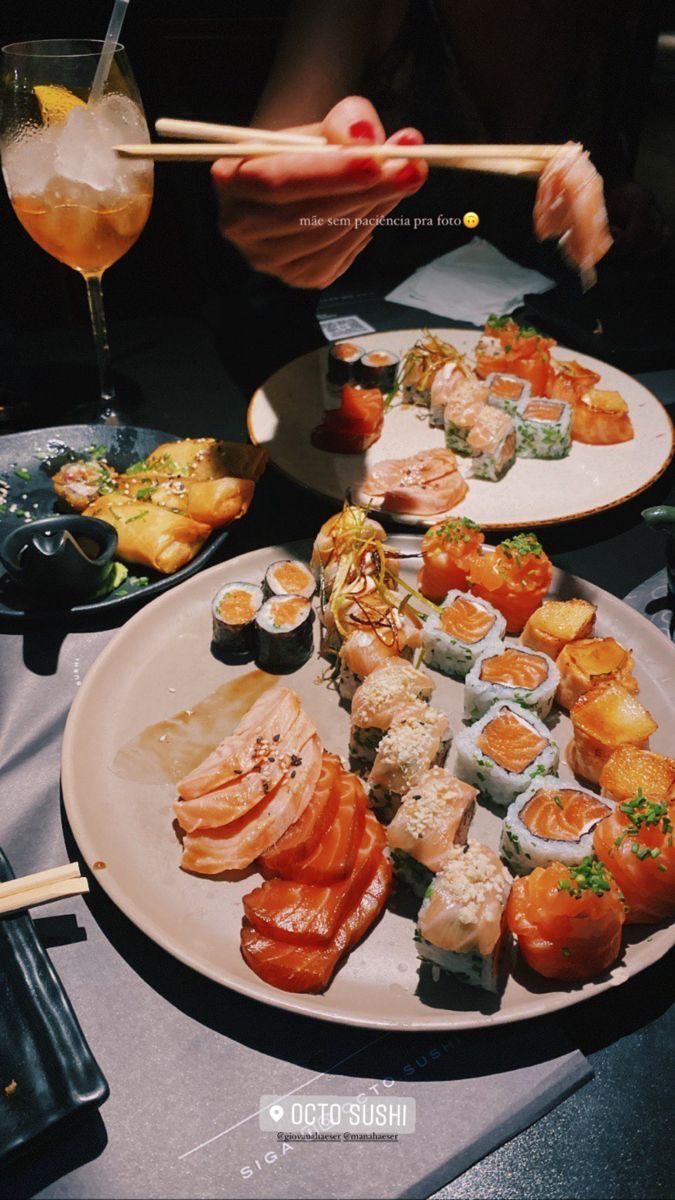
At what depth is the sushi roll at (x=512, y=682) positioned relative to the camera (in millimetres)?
1664

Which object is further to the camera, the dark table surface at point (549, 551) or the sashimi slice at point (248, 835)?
A: the sashimi slice at point (248, 835)

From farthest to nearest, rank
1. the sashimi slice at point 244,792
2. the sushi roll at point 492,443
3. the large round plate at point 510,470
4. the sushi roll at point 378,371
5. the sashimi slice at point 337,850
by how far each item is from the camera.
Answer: the sushi roll at point 378,371 < the sushi roll at point 492,443 < the large round plate at point 510,470 < the sashimi slice at point 244,792 < the sashimi slice at point 337,850

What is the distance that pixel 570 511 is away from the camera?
2234 mm

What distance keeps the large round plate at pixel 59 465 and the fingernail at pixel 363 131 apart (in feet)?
3.15

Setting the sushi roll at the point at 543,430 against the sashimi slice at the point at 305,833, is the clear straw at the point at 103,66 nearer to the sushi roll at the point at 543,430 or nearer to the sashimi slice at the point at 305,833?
the sushi roll at the point at 543,430

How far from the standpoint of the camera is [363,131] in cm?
164

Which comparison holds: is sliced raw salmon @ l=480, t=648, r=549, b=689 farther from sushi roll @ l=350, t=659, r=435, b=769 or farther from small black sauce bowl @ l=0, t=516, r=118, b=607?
small black sauce bowl @ l=0, t=516, r=118, b=607

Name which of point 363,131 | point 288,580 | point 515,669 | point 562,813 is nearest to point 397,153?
point 363,131

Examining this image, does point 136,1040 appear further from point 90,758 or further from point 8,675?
point 8,675

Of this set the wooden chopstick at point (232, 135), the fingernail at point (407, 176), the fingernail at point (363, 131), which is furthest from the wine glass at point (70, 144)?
the fingernail at point (407, 176)

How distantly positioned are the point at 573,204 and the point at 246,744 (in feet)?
4.20

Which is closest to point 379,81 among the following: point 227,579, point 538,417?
point 538,417

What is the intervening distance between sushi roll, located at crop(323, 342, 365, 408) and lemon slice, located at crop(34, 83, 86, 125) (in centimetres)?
111

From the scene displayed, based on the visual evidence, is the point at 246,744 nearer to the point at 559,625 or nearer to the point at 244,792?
the point at 244,792
